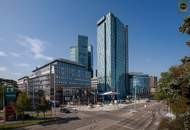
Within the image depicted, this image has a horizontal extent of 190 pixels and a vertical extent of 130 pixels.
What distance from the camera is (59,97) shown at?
18188 cm

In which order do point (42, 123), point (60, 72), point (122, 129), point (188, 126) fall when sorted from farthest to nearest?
point (60, 72) → point (42, 123) → point (122, 129) → point (188, 126)

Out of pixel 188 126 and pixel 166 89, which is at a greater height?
pixel 166 89

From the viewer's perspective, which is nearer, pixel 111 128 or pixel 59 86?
pixel 111 128

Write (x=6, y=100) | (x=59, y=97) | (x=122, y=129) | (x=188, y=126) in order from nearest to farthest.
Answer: (x=188, y=126), (x=122, y=129), (x=6, y=100), (x=59, y=97)

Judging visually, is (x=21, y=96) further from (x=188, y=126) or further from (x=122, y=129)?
(x=188, y=126)

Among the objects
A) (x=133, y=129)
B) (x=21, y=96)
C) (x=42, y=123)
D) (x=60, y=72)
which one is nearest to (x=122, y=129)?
(x=133, y=129)

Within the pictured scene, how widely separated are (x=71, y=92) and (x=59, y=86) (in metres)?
9.60

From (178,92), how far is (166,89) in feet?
1.91

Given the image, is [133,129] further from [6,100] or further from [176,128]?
[6,100]

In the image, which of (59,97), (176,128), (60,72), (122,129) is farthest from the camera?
(60,72)

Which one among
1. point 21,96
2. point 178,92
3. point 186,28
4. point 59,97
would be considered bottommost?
point 59,97

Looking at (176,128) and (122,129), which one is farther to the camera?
(122,129)

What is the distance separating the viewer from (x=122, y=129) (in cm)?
5459

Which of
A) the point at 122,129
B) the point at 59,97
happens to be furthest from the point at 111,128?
the point at 59,97
